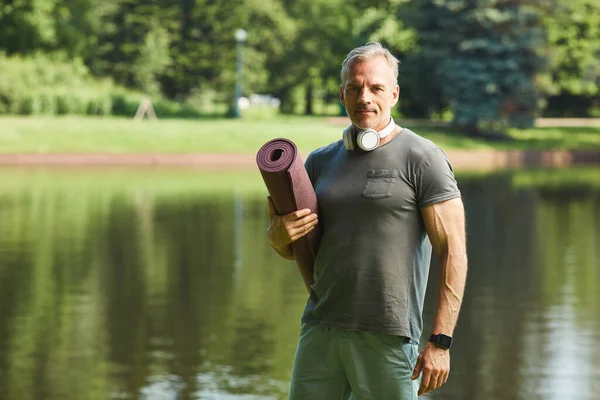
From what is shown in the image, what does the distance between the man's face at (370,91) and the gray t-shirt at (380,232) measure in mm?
111

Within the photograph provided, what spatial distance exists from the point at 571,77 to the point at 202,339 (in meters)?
53.4

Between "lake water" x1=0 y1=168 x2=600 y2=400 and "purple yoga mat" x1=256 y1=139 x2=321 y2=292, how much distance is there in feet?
13.4

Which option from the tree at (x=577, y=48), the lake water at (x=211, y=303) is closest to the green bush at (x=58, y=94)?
the tree at (x=577, y=48)

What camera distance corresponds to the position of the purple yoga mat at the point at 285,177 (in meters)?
3.95

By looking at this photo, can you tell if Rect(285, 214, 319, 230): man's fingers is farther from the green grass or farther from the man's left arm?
the green grass

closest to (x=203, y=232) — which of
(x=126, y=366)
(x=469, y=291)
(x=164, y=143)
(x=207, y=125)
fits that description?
(x=469, y=291)

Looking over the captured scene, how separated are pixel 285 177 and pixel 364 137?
31 cm

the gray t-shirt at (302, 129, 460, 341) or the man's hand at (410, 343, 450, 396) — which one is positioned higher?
the gray t-shirt at (302, 129, 460, 341)

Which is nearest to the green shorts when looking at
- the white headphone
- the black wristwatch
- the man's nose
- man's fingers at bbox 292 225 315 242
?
the black wristwatch

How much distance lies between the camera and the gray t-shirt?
4039 millimetres

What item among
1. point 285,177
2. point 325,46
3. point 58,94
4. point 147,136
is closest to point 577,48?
point 325,46

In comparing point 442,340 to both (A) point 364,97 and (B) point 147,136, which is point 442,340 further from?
(B) point 147,136

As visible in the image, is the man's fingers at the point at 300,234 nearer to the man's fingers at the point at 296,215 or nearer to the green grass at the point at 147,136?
the man's fingers at the point at 296,215

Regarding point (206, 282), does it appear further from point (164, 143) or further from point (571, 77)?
point (571, 77)
